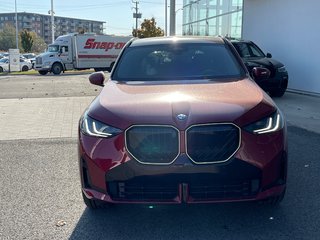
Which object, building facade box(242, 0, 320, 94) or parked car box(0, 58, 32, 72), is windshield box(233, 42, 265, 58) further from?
parked car box(0, 58, 32, 72)

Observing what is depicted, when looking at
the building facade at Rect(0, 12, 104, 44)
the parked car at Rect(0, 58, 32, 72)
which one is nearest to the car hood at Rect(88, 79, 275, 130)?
the parked car at Rect(0, 58, 32, 72)

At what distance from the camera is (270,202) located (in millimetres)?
3559

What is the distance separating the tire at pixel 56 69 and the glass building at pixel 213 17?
10.5 metres

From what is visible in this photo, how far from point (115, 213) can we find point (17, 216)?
0.93 m

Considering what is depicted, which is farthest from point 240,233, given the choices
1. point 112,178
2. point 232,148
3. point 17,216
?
point 17,216

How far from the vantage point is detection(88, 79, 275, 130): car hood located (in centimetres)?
312

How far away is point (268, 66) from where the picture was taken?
1091 cm

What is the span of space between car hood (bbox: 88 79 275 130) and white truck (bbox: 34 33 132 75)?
88.5 feet

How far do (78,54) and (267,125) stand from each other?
28408 mm

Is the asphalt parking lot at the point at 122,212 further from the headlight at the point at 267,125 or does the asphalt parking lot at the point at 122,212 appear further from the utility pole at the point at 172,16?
the utility pole at the point at 172,16

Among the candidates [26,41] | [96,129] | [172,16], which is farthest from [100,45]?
[26,41]

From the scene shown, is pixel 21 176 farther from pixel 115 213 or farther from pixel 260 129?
pixel 260 129

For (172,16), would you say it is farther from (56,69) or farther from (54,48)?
(54,48)

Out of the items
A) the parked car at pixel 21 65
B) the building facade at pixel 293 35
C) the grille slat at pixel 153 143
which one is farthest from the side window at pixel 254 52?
the parked car at pixel 21 65
